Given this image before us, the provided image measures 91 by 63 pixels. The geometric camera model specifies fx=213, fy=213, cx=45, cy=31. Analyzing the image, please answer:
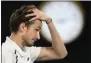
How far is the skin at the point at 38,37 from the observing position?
116cm

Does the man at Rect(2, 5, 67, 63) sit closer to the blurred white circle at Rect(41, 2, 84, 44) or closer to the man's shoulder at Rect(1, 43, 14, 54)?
the man's shoulder at Rect(1, 43, 14, 54)

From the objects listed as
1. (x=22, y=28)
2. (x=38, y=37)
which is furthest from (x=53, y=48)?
(x=22, y=28)

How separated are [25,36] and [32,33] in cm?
4

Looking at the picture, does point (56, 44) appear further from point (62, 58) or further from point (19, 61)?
point (19, 61)

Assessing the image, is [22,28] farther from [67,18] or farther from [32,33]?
[67,18]

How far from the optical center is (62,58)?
4.31ft

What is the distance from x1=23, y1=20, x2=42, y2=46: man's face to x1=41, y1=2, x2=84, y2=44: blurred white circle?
19cm

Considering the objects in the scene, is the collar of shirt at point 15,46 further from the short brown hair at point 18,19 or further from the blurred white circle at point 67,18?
the blurred white circle at point 67,18

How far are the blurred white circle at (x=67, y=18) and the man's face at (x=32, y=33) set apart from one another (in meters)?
0.19

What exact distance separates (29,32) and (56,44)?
7.1 inches

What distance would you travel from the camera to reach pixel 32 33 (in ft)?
3.87

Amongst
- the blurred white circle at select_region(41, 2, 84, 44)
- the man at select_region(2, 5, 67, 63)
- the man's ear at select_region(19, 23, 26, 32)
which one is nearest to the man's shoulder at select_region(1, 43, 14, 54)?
the man at select_region(2, 5, 67, 63)

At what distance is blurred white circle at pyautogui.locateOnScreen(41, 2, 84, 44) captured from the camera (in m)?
1.33

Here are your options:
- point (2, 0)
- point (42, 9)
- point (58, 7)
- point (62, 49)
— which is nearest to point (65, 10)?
point (58, 7)
